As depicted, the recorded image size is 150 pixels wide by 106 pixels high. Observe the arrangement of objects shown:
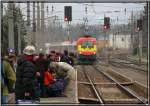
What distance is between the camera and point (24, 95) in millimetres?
9484

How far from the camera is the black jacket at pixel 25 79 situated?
9.34 m

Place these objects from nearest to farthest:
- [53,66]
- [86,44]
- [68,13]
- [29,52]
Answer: [29,52]
[53,66]
[68,13]
[86,44]

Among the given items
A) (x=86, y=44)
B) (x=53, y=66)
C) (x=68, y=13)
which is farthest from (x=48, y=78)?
(x=86, y=44)

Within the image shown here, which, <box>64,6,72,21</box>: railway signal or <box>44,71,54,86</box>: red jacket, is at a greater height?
<box>64,6,72,21</box>: railway signal

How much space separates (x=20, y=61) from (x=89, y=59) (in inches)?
1591

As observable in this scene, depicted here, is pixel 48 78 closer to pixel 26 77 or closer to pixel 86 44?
pixel 26 77

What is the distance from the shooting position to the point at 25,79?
938cm

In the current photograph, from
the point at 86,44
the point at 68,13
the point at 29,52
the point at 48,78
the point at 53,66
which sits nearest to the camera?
the point at 29,52

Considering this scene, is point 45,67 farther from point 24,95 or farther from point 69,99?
point 24,95

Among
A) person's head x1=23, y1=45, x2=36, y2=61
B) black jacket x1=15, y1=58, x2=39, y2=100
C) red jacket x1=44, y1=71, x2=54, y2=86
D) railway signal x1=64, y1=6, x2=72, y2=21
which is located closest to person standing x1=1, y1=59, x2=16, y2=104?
black jacket x1=15, y1=58, x2=39, y2=100

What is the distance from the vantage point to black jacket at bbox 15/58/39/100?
9.34m

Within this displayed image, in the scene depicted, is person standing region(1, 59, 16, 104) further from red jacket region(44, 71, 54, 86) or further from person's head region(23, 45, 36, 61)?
red jacket region(44, 71, 54, 86)

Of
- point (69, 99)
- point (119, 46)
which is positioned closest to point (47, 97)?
point (69, 99)

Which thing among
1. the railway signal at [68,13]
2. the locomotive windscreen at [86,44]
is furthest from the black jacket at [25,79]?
the locomotive windscreen at [86,44]
